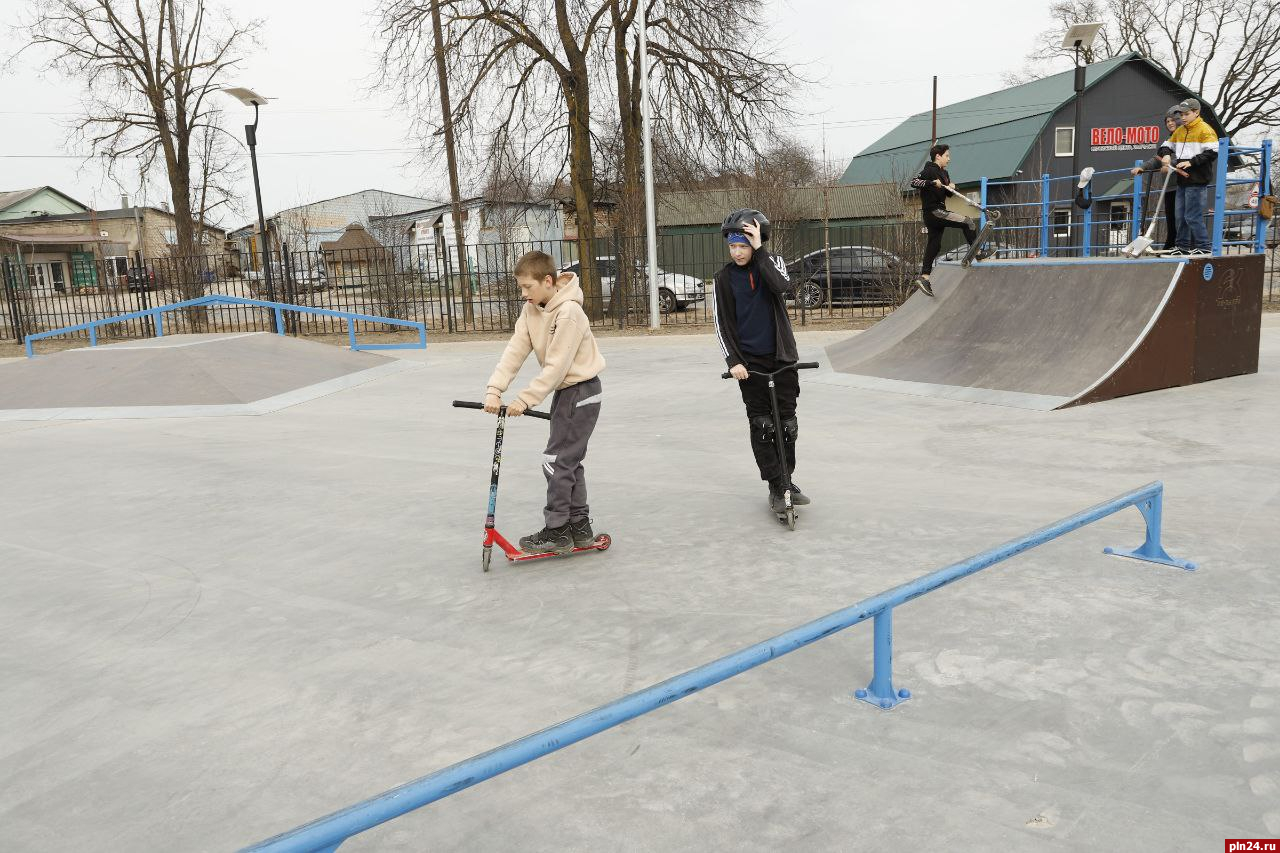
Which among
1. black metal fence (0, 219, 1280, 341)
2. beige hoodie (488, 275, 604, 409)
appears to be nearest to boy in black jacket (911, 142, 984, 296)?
black metal fence (0, 219, 1280, 341)

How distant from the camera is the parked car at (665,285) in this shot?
19994mm

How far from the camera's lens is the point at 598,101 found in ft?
69.7

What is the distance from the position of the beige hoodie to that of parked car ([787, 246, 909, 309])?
621 inches

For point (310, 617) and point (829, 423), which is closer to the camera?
point (310, 617)

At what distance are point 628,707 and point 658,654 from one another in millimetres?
1456

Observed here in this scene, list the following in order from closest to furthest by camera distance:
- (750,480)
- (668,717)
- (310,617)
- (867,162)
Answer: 1. (668,717)
2. (310,617)
3. (750,480)
4. (867,162)

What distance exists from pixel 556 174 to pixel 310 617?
62.5ft

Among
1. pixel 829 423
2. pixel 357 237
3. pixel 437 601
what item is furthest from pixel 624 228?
pixel 357 237

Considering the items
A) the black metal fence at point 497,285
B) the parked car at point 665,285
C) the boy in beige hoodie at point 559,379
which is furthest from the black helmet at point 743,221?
the parked car at point 665,285

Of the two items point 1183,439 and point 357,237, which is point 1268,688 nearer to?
point 1183,439

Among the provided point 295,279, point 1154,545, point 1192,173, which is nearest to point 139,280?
point 295,279

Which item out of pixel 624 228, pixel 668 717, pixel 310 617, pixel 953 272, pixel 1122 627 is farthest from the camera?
pixel 624 228

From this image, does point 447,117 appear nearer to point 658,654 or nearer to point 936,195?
point 936,195

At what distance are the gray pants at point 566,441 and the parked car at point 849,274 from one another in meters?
15.8
